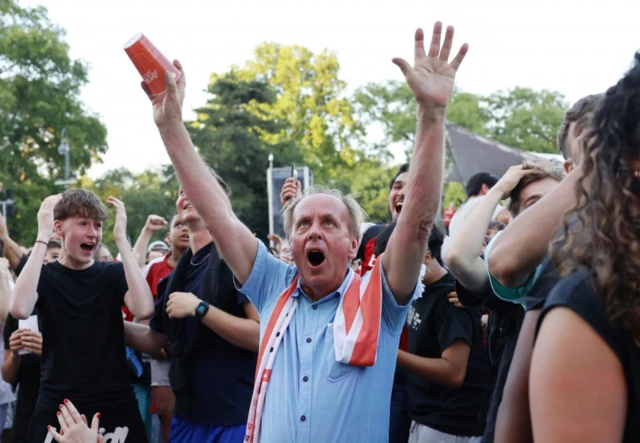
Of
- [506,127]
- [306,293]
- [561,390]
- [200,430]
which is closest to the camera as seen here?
[561,390]

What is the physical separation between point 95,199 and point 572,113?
10.3 feet

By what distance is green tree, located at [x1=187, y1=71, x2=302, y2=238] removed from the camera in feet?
156

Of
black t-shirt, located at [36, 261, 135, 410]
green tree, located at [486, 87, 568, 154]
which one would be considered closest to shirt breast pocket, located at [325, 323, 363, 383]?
black t-shirt, located at [36, 261, 135, 410]

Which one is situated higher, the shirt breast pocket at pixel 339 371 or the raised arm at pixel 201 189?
the raised arm at pixel 201 189

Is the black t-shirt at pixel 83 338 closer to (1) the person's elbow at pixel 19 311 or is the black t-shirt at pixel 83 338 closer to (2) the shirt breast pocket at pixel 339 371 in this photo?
(1) the person's elbow at pixel 19 311

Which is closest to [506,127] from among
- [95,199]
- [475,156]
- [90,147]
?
[90,147]

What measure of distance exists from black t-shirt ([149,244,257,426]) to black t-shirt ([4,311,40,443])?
1.51 m

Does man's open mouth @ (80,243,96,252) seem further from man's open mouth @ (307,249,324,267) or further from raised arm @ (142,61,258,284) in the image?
man's open mouth @ (307,249,324,267)

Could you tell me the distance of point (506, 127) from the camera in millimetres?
55531

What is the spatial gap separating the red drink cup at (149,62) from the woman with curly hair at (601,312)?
2138 millimetres

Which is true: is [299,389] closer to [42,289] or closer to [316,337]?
[316,337]

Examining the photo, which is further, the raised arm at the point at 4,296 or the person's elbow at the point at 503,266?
the raised arm at the point at 4,296

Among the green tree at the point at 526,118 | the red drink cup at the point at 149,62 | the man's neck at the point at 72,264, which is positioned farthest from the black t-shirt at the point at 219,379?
the green tree at the point at 526,118

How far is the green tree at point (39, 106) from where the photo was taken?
1583 inches
